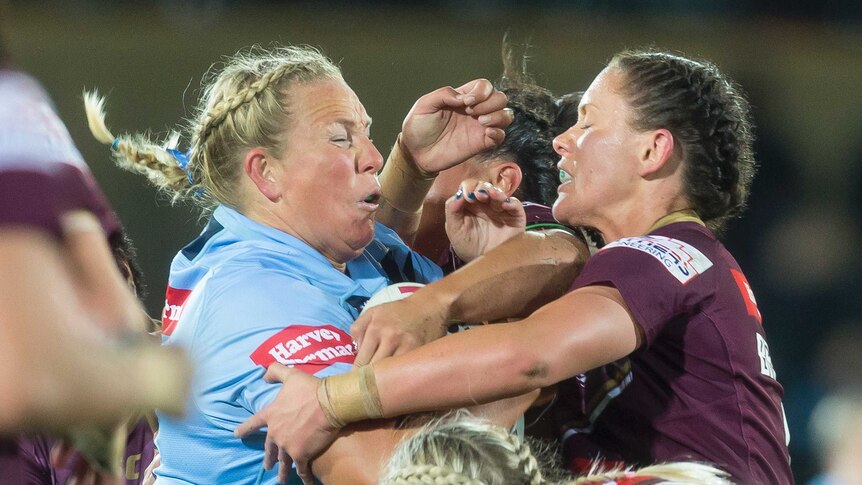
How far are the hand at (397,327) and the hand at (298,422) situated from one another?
0.11m

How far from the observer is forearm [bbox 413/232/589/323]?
206 centimetres

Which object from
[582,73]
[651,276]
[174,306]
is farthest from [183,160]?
[582,73]

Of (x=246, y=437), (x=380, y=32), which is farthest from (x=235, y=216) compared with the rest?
(x=380, y=32)

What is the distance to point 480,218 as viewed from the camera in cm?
233

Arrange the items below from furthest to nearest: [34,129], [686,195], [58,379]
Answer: [686,195] < [34,129] < [58,379]

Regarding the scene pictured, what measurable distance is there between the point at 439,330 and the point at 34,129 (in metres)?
0.95

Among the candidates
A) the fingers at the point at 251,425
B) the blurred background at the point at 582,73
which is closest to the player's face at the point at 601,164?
the fingers at the point at 251,425

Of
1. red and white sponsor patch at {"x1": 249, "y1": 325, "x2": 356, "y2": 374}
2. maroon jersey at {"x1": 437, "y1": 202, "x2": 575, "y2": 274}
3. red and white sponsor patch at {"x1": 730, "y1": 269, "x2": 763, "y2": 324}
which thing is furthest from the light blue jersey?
red and white sponsor patch at {"x1": 730, "y1": 269, "x2": 763, "y2": 324}

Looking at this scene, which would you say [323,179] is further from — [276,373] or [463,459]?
A: [463,459]

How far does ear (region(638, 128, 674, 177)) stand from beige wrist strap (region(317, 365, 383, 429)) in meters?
0.88

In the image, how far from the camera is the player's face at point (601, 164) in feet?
7.70

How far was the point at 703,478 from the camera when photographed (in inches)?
68.7

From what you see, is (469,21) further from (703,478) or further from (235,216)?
(703,478)

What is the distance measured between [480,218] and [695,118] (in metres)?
0.53
